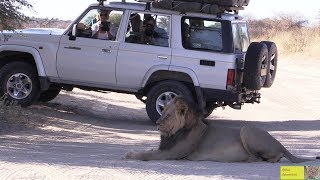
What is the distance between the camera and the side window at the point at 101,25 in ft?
44.5

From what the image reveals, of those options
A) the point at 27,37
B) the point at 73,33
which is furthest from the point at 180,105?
the point at 27,37

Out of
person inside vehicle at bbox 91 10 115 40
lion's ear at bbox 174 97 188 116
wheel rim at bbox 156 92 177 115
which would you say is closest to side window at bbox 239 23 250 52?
wheel rim at bbox 156 92 177 115

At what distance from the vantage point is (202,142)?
8.47 metres

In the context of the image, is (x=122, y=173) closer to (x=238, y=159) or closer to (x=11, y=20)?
(x=238, y=159)

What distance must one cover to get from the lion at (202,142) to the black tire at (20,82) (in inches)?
228

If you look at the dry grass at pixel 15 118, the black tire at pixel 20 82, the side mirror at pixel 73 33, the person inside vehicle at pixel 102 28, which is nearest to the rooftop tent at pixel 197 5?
the person inside vehicle at pixel 102 28

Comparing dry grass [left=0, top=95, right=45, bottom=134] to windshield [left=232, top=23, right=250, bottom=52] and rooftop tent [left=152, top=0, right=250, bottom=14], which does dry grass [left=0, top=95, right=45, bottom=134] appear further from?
windshield [left=232, top=23, right=250, bottom=52]

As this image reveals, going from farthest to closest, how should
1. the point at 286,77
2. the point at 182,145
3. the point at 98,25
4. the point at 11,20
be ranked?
the point at 286,77 < the point at 98,25 < the point at 11,20 < the point at 182,145

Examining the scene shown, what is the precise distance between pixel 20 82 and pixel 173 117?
20.6 feet

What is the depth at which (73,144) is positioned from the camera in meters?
10.8

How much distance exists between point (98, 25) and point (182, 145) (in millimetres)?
5624

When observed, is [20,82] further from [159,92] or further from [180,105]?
[180,105]

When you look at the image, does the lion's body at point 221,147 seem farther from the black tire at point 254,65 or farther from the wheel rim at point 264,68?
the wheel rim at point 264,68

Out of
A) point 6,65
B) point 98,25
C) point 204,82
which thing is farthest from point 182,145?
point 6,65
